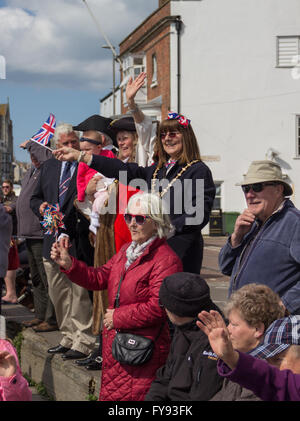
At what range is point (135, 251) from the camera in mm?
3652

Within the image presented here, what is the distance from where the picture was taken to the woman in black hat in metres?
4.06

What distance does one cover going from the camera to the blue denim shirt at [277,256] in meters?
3.26

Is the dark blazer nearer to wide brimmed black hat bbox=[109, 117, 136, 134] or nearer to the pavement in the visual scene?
wide brimmed black hat bbox=[109, 117, 136, 134]

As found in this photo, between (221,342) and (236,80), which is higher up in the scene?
(236,80)

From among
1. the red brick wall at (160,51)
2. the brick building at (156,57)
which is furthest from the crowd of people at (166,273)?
the red brick wall at (160,51)

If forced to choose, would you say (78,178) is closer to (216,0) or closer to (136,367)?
(136,367)

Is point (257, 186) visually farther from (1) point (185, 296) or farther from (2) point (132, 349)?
(2) point (132, 349)

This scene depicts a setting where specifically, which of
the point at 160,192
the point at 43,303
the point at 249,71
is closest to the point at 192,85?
the point at 249,71

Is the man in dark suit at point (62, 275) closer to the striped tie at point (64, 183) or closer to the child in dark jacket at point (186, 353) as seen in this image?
the striped tie at point (64, 183)

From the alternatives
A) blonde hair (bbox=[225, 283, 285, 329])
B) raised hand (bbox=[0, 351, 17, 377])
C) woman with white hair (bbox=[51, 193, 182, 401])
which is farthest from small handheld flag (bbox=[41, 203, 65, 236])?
blonde hair (bbox=[225, 283, 285, 329])

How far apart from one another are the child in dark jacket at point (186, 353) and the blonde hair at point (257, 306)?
0.97ft

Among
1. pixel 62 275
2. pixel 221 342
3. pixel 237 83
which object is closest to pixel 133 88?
pixel 62 275

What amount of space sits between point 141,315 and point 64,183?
2.32 metres

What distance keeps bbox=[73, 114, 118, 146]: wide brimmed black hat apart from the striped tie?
0.40 metres
